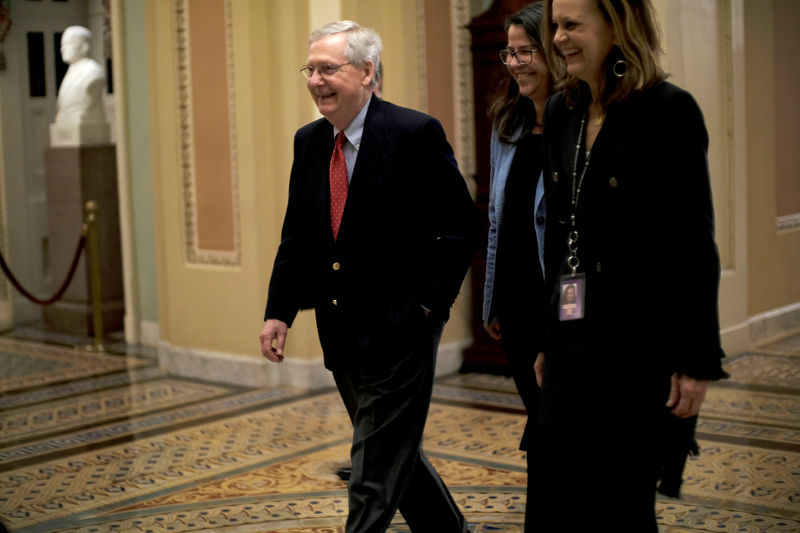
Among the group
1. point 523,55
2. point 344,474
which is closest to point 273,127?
point 344,474

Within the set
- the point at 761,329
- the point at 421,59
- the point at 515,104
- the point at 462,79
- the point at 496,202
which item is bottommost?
the point at 761,329

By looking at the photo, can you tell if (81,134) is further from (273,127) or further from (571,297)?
(571,297)

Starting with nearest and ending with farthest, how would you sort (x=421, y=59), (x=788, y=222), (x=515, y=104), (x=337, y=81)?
(x=337, y=81) → (x=515, y=104) → (x=421, y=59) → (x=788, y=222)

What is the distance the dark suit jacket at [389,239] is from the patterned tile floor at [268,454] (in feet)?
3.15

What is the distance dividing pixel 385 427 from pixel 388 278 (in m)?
0.43

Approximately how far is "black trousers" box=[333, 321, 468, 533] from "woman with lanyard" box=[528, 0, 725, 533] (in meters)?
0.77

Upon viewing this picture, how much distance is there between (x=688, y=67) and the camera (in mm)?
6785

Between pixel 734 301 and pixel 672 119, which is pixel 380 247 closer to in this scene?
pixel 672 119

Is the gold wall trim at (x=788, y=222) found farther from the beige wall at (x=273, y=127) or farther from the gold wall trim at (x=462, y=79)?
the gold wall trim at (x=462, y=79)

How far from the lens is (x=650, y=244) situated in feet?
7.61

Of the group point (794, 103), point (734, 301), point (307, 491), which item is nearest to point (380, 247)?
point (307, 491)

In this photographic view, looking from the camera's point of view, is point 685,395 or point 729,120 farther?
point 729,120

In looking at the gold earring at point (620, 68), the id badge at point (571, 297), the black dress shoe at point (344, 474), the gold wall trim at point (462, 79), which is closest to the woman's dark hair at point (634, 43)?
the gold earring at point (620, 68)

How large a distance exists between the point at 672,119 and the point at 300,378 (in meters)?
4.76
